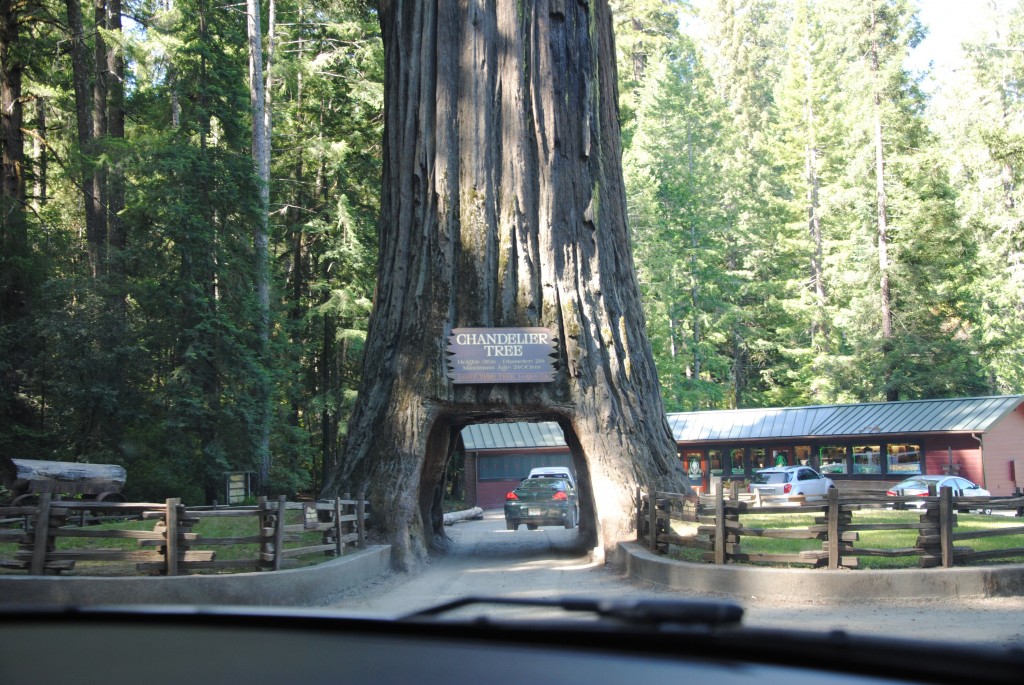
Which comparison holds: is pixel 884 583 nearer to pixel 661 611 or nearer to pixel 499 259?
pixel 499 259

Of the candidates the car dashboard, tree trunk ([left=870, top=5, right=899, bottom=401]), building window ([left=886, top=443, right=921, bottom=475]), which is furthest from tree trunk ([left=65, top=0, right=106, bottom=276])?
tree trunk ([left=870, top=5, right=899, bottom=401])

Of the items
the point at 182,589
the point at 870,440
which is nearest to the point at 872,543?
the point at 182,589

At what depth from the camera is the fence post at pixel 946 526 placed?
38.7 feet

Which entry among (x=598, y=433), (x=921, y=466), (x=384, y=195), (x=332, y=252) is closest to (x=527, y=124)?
(x=384, y=195)

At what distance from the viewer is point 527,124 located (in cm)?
1912

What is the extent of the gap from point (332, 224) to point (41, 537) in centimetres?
2621

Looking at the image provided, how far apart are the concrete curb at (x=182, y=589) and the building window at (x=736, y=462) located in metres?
32.7

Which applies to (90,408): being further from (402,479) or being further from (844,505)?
(844,505)

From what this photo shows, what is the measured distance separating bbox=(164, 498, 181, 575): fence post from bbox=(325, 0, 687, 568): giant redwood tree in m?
5.42

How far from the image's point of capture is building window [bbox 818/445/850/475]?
4031 cm

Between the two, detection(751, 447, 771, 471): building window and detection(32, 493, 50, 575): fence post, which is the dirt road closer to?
detection(32, 493, 50, 575): fence post

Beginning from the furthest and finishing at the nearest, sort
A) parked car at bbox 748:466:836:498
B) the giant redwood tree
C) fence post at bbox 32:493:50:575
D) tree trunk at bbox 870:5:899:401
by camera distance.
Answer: tree trunk at bbox 870:5:899:401 < parked car at bbox 748:466:836:498 < the giant redwood tree < fence post at bbox 32:493:50:575

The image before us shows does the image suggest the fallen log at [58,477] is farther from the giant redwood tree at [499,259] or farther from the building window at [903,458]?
the building window at [903,458]

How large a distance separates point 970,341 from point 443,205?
113 feet
